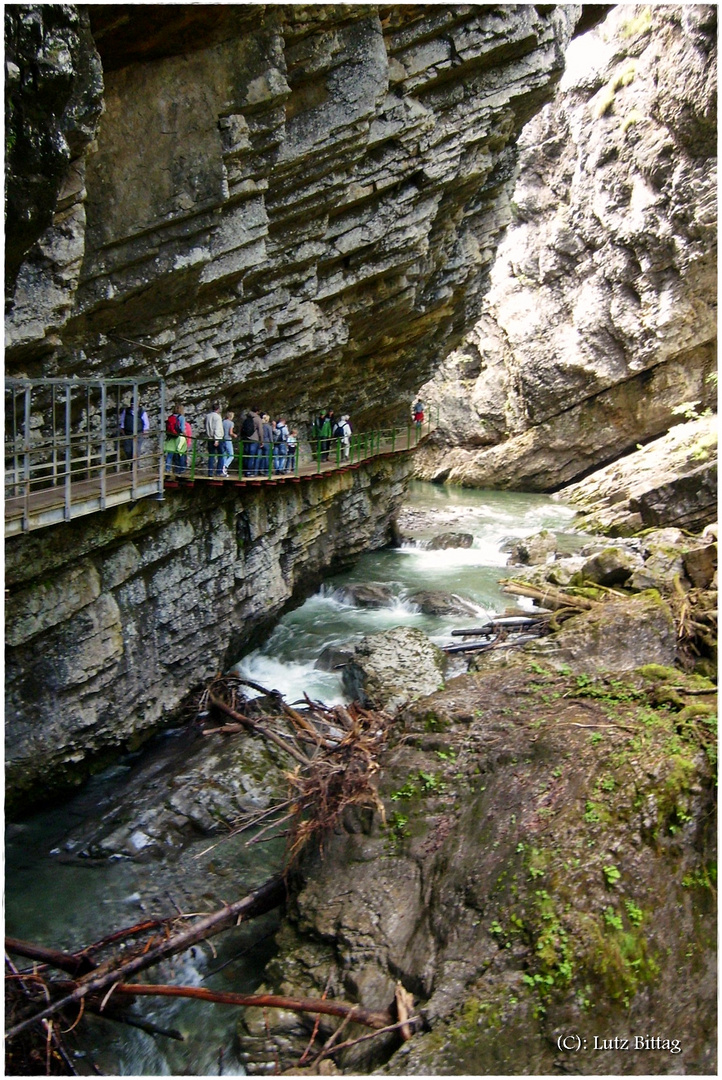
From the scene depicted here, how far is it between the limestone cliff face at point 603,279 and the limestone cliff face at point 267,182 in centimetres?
1510

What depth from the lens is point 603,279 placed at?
35375 mm

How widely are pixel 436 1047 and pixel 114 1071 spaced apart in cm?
363

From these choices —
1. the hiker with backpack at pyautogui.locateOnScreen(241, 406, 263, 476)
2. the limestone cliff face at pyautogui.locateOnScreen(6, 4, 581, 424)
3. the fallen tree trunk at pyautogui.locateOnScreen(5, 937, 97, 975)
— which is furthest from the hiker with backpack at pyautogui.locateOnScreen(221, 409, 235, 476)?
the fallen tree trunk at pyautogui.locateOnScreen(5, 937, 97, 975)

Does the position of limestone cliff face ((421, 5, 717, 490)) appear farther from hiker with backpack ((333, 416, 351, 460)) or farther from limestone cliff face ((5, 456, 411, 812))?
limestone cliff face ((5, 456, 411, 812))

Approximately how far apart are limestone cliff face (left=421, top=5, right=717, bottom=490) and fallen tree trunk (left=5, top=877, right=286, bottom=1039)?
28.2m

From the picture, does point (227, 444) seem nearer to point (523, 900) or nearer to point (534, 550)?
point (523, 900)

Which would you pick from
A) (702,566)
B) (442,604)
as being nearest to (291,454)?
(442,604)

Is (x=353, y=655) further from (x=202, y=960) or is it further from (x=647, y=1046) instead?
(x=647, y=1046)

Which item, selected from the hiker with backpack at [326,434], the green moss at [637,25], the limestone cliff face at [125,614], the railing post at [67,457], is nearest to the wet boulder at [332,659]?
the limestone cliff face at [125,614]

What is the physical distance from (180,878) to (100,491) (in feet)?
18.4

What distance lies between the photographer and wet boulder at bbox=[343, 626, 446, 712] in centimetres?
1407

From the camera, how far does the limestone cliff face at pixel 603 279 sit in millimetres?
30312

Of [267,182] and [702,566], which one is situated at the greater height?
[267,182]

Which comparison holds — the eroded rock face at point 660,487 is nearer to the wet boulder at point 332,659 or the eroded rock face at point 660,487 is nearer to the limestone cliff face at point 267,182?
the limestone cliff face at point 267,182
